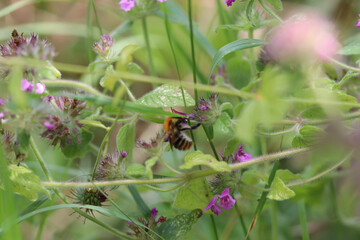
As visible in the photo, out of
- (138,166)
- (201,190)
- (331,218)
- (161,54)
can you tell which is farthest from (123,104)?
(161,54)

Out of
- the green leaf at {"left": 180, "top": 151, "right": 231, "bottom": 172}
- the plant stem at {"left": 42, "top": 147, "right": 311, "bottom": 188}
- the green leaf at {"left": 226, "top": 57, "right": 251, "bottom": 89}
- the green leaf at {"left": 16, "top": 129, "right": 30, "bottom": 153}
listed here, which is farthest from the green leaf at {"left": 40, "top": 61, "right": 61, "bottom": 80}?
the green leaf at {"left": 226, "top": 57, "right": 251, "bottom": 89}

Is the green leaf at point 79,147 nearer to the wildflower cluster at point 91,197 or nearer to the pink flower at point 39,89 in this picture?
the wildflower cluster at point 91,197

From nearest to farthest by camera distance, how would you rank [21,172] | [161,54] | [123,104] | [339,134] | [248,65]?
[339,134]
[123,104]
[21,172]
[248,65]
[161,54]

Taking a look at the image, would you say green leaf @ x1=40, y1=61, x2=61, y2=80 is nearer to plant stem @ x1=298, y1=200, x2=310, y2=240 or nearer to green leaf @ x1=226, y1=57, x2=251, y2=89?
green leaf @ x1=226, y1=57, x2=251, y2=89

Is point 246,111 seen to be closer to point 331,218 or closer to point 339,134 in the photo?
point 339,134

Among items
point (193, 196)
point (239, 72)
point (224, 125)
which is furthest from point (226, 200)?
point (239, 72)

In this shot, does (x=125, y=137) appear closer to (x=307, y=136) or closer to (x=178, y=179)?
(x=178, y=179)
